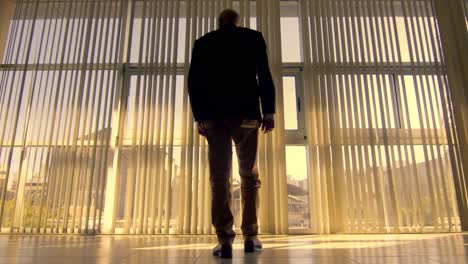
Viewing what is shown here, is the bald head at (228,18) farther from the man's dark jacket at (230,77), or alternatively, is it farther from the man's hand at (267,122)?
the man's hand at (267,122)

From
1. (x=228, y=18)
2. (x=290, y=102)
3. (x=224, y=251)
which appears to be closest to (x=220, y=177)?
(x=224, y=251)

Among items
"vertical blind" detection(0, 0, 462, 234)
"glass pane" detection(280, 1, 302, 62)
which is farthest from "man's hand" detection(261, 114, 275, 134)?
"glass pane" detection(280, 1, 302, 62)

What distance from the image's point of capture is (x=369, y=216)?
2.64 m

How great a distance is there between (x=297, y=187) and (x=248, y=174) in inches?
58.2

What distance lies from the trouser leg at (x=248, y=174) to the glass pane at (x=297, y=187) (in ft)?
4.50

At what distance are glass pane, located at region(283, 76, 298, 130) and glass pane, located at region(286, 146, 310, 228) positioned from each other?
0.73 feet

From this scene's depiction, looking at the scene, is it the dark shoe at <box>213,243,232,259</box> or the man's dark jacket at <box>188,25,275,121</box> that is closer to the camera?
the dark shoe at <box>213,243,232,259</box>

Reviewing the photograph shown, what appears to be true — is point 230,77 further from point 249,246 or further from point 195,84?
point 249,246

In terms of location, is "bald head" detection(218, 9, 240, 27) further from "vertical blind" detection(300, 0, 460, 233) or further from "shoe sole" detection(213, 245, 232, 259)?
"vertical blind" detection(300, 0, 460, 233)

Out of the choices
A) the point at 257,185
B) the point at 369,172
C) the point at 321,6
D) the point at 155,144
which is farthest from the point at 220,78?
the point at 321,6

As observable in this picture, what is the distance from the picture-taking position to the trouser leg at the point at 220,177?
52.8 inches

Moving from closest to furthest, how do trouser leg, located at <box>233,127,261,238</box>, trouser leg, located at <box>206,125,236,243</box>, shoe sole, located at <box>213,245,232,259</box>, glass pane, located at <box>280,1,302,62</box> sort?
shoe sole, located at <box>213,245,232,259</box>
trouser leg, located at <box>206,125,236,243</box>
trouser leg, located at <box>233,127,261,238</box>
glass pane, located at <box>280,1,302,62</box>

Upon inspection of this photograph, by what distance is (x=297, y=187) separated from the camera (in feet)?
9.25

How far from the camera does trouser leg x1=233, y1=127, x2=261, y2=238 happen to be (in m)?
1.45
